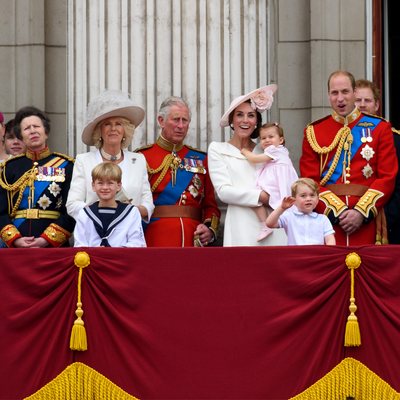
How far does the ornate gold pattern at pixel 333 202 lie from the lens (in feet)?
16.4

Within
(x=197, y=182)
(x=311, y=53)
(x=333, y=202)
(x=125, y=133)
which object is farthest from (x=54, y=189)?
(x=311, y=53)

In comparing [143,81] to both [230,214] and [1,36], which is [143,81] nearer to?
[1,36]

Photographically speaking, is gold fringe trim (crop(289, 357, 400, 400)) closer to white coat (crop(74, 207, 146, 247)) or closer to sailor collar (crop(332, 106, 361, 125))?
white coat (crop(74, 207, 146, 247))

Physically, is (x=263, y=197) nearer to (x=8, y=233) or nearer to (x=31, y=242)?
(x=31, y=242)

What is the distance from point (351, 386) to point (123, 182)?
210 centimetres

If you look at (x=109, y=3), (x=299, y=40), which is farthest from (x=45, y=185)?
(x=299, y=40)

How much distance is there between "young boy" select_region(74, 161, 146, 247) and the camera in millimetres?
4793

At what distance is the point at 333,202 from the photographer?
5035 mm

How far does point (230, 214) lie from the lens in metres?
5.32

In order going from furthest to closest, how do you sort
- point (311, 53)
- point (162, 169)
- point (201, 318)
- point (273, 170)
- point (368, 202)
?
point (311, 53) → point (162, 169) → point (273, 170) → point (368, 202) → point (201, 318)

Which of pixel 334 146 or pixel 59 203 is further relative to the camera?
pixel 59 203

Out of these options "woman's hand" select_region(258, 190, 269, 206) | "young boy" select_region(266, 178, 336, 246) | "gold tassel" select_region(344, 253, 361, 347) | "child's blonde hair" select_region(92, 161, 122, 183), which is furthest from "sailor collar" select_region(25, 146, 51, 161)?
"gold tassel" select_region(344, 253, 361, 347)

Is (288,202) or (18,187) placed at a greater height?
(18,187)

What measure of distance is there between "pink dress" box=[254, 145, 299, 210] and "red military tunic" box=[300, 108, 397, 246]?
0.51 feet
